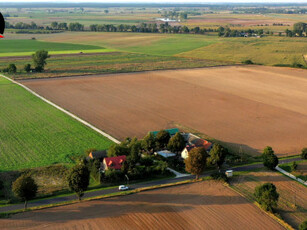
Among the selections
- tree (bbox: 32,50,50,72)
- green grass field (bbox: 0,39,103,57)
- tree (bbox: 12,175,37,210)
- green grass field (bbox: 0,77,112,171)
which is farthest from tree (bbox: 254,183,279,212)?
green grass field (bbox: 0,39,103,57)

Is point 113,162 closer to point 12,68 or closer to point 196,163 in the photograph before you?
point 196,163

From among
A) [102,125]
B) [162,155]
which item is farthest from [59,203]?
[102,125]

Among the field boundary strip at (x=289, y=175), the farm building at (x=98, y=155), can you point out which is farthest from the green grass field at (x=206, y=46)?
the farm building at (x=98, y=155)

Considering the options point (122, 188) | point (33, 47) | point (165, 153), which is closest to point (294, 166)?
point (165, 153)

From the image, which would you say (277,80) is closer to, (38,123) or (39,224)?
(38,123)

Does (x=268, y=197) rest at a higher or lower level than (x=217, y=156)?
lower

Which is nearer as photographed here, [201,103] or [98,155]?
[98,155]

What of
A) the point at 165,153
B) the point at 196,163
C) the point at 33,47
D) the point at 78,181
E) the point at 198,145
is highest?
the point at 196,163
